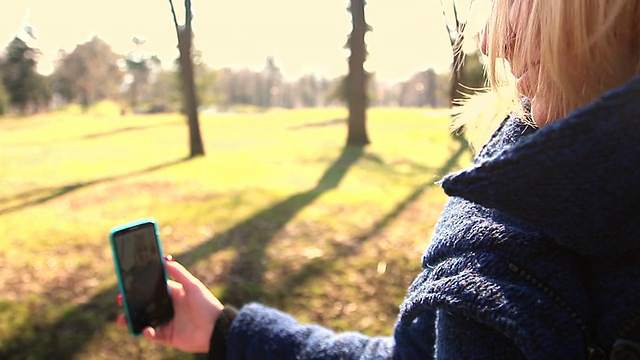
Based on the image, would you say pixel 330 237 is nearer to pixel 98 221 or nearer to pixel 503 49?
pixel 98 221

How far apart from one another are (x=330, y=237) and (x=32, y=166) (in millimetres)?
6470

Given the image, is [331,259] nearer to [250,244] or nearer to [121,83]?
[250,244]

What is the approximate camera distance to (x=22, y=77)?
3403 centimetres

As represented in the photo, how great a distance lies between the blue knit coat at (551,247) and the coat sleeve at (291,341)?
0.39 meters

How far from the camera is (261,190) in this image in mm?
6125

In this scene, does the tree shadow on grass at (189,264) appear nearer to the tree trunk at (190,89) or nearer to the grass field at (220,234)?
the grass field at (220,234)

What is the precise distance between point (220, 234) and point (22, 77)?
3622 cm

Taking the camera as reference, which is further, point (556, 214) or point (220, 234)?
point (220, 234)

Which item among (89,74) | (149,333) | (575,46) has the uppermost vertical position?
(89,74)

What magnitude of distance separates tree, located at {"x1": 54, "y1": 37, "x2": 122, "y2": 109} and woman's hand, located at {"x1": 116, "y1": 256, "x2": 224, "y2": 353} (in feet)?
129

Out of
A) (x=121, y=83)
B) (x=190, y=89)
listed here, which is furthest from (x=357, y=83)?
(x=121, y=83)

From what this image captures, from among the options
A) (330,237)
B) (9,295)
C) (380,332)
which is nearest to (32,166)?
(9,295)

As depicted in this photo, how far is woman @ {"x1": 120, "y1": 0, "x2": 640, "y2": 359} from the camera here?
1.88ft

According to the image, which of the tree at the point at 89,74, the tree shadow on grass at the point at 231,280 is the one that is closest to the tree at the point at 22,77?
the tree at the point at 89,74
